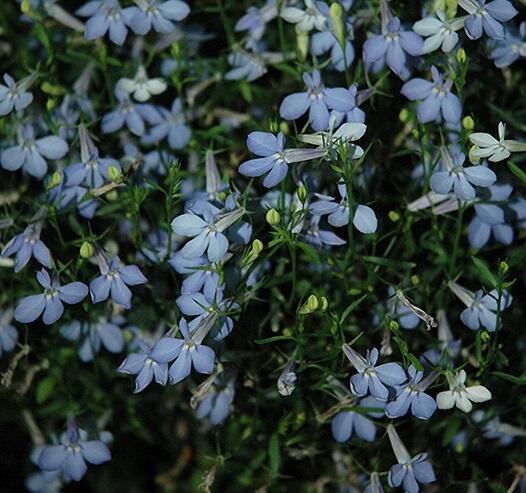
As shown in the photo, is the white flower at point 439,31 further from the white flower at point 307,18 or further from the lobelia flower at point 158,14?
the lobelia flower at point 158,14

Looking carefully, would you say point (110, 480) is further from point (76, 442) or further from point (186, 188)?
point (186, 188)

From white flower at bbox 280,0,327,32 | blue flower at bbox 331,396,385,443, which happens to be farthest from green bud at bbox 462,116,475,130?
blue flower at bbox 331,396,385,443

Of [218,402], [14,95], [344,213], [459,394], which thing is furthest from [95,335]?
[459,394]

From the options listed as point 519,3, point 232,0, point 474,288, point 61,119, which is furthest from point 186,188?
point 519,3

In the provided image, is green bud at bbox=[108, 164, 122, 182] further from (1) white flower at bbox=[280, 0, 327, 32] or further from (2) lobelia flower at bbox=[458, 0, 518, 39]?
(2) lobelia flower at bbox=[458, 0, 518, 39]

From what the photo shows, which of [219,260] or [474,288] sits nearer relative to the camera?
[219,260]

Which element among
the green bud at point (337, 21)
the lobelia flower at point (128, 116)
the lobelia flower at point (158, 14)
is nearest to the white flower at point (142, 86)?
the lobelia flower at point (128, 116)

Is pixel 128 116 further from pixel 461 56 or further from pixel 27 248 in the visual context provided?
pixel 461 56
